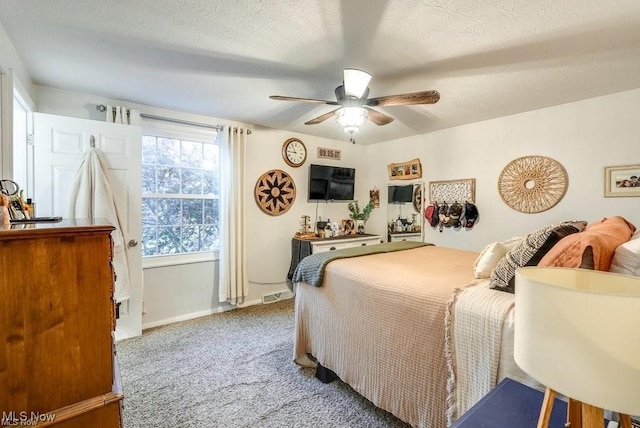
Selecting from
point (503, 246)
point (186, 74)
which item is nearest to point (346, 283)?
point (503, 246)

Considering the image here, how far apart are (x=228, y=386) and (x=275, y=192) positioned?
238 centimetres

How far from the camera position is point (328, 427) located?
167cm

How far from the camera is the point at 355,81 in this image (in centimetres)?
192

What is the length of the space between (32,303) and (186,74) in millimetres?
1955

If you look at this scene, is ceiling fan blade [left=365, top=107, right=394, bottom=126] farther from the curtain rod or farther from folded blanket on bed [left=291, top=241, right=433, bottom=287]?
the curtain rod

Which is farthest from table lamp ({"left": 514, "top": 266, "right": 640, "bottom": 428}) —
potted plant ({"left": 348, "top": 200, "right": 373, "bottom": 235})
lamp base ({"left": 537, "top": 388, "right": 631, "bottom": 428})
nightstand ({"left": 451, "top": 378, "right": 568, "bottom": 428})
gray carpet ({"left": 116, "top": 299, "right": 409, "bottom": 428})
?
potted plant ({"left": 348, "top": 200, "right": 373, "bottom": 235})

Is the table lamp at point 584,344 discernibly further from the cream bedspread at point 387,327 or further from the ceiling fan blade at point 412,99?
the ceiling fan blade at point 412,99

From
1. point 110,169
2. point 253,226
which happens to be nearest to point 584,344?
point 110,169

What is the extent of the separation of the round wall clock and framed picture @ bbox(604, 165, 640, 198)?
322 centimetres

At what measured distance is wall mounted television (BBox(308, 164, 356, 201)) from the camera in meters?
4.13

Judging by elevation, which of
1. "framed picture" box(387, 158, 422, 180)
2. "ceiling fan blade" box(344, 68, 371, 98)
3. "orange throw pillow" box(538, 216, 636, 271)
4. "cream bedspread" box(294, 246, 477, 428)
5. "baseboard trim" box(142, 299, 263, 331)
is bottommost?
"baseboard trim" box(142, 299, 263, 331)

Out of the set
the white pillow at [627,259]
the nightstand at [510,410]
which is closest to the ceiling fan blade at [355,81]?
the white pillow at [627,259]

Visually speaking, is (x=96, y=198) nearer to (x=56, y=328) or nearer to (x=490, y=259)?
(x=56, y=328)

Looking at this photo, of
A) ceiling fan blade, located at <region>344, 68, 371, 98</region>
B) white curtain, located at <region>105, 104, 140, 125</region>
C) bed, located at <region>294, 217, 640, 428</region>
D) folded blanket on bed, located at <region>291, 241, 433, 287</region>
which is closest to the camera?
bed, located at <region>294, 217, 640, 428</region>
